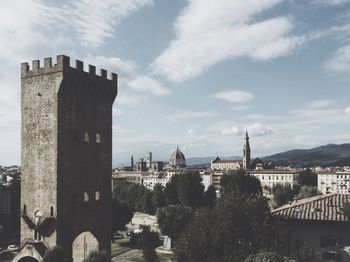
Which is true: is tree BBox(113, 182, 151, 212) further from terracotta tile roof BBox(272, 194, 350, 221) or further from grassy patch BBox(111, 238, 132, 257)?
terracotta tile roof BBox(272, 194, 350, 221)

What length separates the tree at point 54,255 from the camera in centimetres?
3136

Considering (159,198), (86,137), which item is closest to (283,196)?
(159,198)

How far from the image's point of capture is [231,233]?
86.8 feet

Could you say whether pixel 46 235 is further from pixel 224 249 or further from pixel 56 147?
pixel 224 249

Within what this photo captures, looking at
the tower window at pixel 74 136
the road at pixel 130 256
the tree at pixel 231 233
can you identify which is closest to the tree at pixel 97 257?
the tree at pixel 231 233

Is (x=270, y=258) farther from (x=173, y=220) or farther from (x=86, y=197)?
(x=173, y=220)

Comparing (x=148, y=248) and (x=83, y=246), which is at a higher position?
(x=83, y=246)

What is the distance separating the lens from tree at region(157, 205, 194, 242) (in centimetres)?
6115

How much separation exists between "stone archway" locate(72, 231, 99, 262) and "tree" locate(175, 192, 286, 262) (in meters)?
13.1

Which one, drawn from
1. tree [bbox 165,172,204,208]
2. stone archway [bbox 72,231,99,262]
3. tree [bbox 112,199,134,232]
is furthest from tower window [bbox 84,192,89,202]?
tree [bbox 165,172,204,208]

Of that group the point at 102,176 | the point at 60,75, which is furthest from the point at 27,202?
the point at 60,75

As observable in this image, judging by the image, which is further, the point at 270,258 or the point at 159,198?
the point at 159,198

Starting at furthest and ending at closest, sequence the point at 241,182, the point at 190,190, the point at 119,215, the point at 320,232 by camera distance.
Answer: the point at 190,190, the point at 241,182, the point at 119,215, the point at 320,232

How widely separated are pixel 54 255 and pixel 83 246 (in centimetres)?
701
